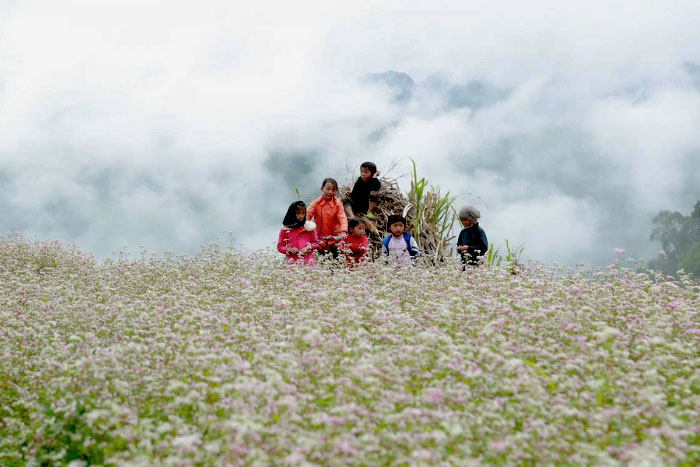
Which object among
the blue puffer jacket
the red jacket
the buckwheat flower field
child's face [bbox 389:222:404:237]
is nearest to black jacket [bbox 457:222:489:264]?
the blue puffer jacket

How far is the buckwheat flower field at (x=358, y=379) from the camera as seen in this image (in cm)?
434

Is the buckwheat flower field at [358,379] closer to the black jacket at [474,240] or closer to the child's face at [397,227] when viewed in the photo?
the child's face at [397,227]

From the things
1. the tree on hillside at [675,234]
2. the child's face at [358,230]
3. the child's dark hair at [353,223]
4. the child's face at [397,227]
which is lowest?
the child's face at [397,227]

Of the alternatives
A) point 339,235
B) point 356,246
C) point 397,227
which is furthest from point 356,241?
point 397,227

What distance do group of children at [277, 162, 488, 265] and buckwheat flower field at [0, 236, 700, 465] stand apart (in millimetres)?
3035

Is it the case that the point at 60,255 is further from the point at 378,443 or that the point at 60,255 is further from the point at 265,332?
the point at 378,443

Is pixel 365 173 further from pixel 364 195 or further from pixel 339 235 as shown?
pixel 339 235

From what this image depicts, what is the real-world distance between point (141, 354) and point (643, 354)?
4.59 metres

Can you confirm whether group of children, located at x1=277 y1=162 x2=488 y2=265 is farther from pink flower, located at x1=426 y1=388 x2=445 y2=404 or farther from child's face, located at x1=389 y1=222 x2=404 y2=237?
pink flower, located at x1=426 y1=388 x2=445 y2=404

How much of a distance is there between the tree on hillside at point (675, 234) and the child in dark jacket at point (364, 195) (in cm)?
8384

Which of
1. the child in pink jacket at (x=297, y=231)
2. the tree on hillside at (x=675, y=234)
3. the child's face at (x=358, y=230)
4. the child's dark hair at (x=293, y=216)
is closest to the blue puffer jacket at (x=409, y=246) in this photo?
the child's face at (x=358, y=230)

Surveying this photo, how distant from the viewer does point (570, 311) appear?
7.15 m

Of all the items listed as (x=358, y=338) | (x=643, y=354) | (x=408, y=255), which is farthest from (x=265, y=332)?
(x=408, y=255)

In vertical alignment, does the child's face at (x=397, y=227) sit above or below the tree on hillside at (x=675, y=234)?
below
